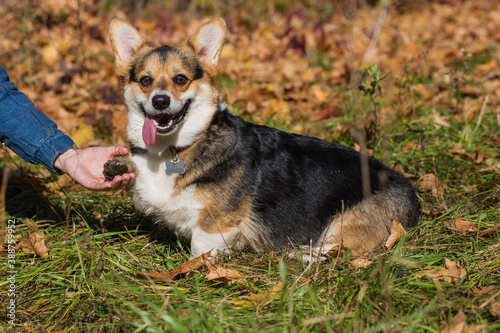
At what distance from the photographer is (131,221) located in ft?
11.3

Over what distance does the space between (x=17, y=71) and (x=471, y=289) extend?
20.6 feet

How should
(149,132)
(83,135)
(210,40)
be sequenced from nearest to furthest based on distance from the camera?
(149,132)
(210,40)
(83,135)

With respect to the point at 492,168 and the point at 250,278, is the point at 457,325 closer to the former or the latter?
the point at 250,278

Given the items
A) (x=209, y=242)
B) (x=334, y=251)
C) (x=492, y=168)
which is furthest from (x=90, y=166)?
(x=492, y=168)

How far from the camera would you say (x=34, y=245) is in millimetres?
2900

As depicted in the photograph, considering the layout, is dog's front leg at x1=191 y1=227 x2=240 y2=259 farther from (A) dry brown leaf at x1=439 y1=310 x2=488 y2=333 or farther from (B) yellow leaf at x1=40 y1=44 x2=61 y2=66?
(B) yellow leaf at x1=40 y1=44 x2=61 y2=66

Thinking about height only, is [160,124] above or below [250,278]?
above

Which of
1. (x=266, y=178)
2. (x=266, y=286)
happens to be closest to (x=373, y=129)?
(x=266, y=178)

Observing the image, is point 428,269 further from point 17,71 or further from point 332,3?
point 332,3

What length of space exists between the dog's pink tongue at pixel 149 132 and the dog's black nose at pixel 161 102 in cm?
13

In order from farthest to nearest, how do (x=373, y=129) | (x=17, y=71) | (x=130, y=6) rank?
(x=130, y=6) → (x=17, y=71) → (x=373, y=129)

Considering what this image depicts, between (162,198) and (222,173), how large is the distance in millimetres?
438

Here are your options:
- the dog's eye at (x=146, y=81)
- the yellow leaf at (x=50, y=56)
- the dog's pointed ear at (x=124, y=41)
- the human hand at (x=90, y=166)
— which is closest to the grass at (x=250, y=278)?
the human hand at (x=90, y=166)

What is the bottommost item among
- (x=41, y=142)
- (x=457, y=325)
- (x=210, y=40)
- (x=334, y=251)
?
(x=334, y=251)
